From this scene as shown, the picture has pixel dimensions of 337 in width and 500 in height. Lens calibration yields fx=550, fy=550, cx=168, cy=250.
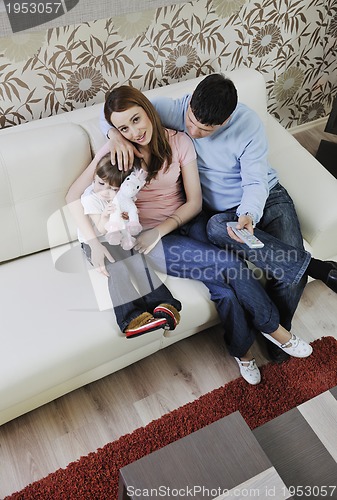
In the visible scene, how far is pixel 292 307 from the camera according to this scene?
1912mm

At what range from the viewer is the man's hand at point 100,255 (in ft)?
5.83

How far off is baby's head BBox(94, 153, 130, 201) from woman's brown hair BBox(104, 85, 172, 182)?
0.11 metres

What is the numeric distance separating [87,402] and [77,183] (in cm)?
74

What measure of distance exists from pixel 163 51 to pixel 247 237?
0.83m

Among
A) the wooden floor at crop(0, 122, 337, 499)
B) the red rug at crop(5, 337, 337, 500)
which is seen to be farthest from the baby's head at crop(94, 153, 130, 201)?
the red rug at crop(5, 337, 337, 500)

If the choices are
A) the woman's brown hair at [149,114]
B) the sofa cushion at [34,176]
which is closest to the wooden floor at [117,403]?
the sofa cushion at [34,176]

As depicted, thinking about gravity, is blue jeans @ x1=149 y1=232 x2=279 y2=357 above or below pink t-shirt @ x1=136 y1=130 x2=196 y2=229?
below

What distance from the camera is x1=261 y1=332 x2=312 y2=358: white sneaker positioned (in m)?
1.93

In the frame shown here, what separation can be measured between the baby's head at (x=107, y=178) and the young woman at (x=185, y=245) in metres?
0.04

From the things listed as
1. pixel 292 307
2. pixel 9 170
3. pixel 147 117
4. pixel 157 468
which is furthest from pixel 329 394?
pixel 9 170

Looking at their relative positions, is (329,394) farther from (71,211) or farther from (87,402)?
(71,211)

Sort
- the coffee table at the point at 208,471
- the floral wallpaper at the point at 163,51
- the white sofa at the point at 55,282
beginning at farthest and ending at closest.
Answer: the floral wallpaper at the point at 163,51, the white sofa at the point at 55,282, the coffee table at the point at 208,471

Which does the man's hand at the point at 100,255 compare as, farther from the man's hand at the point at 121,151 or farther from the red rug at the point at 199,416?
the red rug at the point at 199,416

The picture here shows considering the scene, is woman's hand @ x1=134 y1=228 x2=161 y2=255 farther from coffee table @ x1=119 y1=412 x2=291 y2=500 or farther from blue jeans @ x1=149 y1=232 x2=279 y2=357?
coffee table @ x1=119 y1=412 x2=291 y2=500
